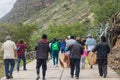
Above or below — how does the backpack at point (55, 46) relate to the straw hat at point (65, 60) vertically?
above

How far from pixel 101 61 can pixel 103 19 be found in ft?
150

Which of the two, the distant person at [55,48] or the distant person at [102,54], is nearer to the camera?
the distant person at [102,54]

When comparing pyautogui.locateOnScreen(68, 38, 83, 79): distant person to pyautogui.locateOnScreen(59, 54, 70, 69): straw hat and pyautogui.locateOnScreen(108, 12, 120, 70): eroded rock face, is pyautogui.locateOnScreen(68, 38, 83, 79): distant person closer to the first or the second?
pyautogui.locateOnScreen(59, 54, 70, 69): straw hat

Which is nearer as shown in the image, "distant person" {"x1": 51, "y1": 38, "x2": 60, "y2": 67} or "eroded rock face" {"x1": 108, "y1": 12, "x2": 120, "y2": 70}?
"eroded rock face" {"x1": 108, "y1": 12, "x2": 120, "y2": 70}

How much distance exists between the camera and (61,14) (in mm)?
165750

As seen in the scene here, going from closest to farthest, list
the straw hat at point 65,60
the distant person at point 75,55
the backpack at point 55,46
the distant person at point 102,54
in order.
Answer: the distant person at point 75,55 → the distant person at point 102,54 → the straw hat at point 65,60 → the backpack at point 55,46

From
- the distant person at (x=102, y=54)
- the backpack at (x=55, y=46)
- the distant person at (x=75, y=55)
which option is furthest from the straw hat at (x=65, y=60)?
the backpack at (x=55, y=46)

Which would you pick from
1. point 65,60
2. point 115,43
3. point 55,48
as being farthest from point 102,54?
point 55,48

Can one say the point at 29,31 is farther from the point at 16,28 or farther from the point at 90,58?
the point at 90,58

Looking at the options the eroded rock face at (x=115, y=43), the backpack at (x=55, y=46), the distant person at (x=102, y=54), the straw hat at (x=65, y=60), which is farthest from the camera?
the backpack at (x=55, y=46)

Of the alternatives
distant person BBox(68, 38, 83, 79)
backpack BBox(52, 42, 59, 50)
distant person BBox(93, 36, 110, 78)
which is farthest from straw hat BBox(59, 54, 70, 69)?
backpack BBox(52, 42, 59, 50)

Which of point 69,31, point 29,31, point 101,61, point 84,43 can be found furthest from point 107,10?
point 101,61

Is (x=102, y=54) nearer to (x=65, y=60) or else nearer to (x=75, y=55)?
(x=75, y=55)

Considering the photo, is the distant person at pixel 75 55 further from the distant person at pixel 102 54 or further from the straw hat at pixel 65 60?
the straw hat at pixel 65 60
